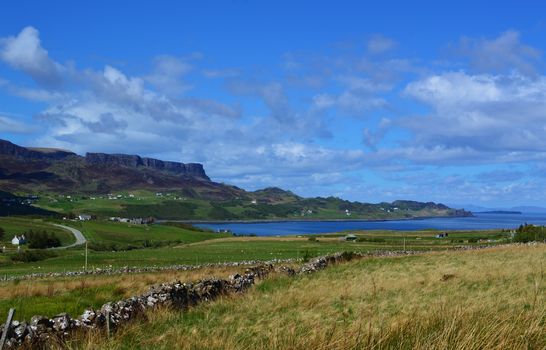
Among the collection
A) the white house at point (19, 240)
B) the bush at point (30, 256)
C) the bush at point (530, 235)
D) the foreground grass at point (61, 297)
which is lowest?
the white house at point (19, 240)

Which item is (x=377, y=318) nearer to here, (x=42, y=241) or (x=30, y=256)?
(x=30, y=256)

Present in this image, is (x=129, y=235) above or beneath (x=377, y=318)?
beneath

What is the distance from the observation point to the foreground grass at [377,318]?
6.82 m

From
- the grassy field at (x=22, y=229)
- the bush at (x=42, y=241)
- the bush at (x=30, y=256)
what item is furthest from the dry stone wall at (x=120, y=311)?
the grassy field at (x=22, y=229)

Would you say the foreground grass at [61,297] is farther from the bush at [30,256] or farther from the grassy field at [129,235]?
the grassy field at [129,235]

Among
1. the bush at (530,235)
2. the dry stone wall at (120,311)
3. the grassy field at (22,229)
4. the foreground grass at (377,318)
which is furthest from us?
the grassy field at (22,229)

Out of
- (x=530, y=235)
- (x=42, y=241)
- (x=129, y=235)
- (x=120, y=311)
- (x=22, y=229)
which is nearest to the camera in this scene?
(x=120, y=311)

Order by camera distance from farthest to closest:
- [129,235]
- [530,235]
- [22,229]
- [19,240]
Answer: [22,229]
[129,235]
[19,240]
[530,235]

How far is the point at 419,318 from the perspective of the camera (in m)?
7.86

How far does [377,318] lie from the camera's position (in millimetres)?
10562

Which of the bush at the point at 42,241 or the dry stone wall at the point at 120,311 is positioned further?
the bush at the point at 42,241

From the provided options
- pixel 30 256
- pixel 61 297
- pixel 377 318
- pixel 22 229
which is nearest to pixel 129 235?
pixel 22 229

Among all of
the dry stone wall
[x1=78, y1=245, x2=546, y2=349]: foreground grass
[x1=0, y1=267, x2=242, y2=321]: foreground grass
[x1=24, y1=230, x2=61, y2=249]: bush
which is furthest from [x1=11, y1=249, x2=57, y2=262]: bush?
[x1=78, y1=245, x2=546, y2=349]: foreground grass

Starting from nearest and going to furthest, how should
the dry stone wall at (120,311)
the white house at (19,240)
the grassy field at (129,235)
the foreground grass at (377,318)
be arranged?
the foreground grass at (377,318)
the dry stone wall at (120,311)
the white house at (19,240)
the grassy field at (129,235)
